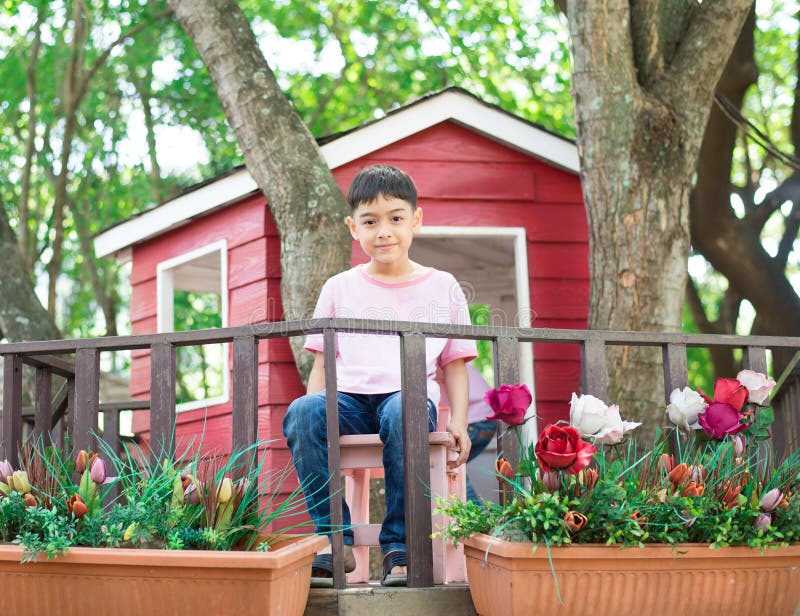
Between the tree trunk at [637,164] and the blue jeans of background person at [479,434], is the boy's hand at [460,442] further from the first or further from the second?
the blue jeans of background person at [479,434]

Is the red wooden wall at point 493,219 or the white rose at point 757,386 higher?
the red wooden wall at point 493,219

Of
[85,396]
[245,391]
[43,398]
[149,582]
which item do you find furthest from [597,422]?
[43,398]

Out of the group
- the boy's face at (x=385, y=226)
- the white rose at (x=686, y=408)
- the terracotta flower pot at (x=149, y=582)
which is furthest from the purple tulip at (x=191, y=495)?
the white rose at (x=686, y=408)

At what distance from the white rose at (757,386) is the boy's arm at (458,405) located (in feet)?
3.13

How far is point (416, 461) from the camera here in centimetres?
319

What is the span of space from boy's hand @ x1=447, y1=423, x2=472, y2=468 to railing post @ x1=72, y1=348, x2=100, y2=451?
1226 millimetres

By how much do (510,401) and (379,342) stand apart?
0.90 m

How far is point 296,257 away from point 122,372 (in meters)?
14.7

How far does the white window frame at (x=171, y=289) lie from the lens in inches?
254

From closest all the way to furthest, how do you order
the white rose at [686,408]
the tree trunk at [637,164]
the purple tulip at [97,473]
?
the purple tulip at [97,473], the white rose at [686,408], the tree trunk at [637,164]

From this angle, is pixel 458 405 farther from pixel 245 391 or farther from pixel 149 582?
pixel 149 582

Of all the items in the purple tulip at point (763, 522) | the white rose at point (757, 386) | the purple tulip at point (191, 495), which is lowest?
the purple tulip at point (763, 522)

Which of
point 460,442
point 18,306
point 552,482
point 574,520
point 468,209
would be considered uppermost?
point 468,209

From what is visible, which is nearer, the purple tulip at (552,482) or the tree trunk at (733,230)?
the purple tulip at (552,482)
